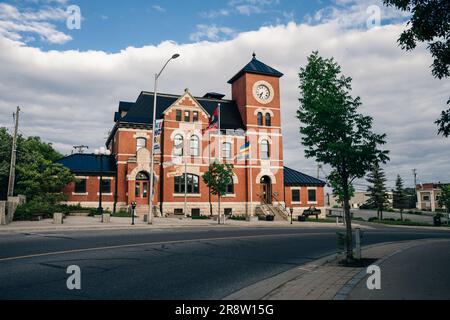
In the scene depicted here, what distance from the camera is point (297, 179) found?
40938mm

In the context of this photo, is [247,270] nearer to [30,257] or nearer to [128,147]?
[30,257]

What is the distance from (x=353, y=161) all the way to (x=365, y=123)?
124 centimetres

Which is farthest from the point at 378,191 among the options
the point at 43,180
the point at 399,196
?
the point at 43,180

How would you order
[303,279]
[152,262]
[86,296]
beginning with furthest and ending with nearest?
[152,262] < [303,279] < [86,296]

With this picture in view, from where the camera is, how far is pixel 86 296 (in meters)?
5.86

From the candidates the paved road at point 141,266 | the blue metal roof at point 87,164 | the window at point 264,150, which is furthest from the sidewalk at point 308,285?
the window at point 264,150

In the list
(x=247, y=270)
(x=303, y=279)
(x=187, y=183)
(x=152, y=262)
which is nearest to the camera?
(x=303, y=279)

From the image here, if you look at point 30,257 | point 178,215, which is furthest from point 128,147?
point 30,257

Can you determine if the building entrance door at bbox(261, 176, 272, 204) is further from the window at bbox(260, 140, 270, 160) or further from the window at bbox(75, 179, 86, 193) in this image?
the window at bbox(75, 179, 86, 193)

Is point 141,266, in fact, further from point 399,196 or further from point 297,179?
point 399,196

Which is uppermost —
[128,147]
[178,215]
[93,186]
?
[128,147]

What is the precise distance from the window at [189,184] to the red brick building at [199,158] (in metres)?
0.11

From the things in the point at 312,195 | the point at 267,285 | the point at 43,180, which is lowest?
the point at 267,285

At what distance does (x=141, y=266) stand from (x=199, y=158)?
2791 cm
